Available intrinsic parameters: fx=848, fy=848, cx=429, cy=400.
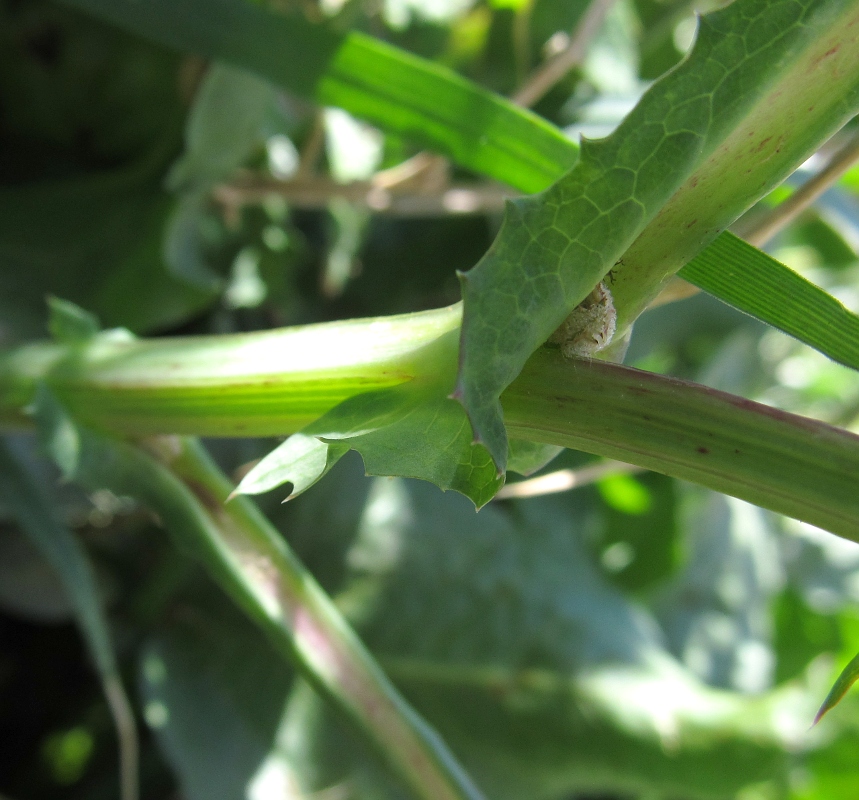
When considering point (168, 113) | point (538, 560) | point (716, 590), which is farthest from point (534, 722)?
point (168, 113)

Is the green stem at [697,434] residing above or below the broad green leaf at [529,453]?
below

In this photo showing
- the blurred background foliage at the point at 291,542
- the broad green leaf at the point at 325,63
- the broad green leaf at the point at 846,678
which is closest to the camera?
the broad green leaf at the point at 846,678

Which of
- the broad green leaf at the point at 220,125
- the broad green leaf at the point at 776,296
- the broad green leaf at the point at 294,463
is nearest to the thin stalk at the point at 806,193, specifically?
the broad green leaf at the point at 776,296

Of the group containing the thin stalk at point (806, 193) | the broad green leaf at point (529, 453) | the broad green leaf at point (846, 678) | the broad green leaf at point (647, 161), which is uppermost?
the thin stalk at point (806, 193)

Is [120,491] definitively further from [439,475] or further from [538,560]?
[538,560]

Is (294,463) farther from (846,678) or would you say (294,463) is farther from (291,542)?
(291,542)

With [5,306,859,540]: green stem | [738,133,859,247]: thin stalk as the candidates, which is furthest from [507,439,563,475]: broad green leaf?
[738,133,859,247]: thin stalk

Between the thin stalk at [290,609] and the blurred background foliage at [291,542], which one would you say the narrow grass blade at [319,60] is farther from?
the thin stalk at [290,609]
